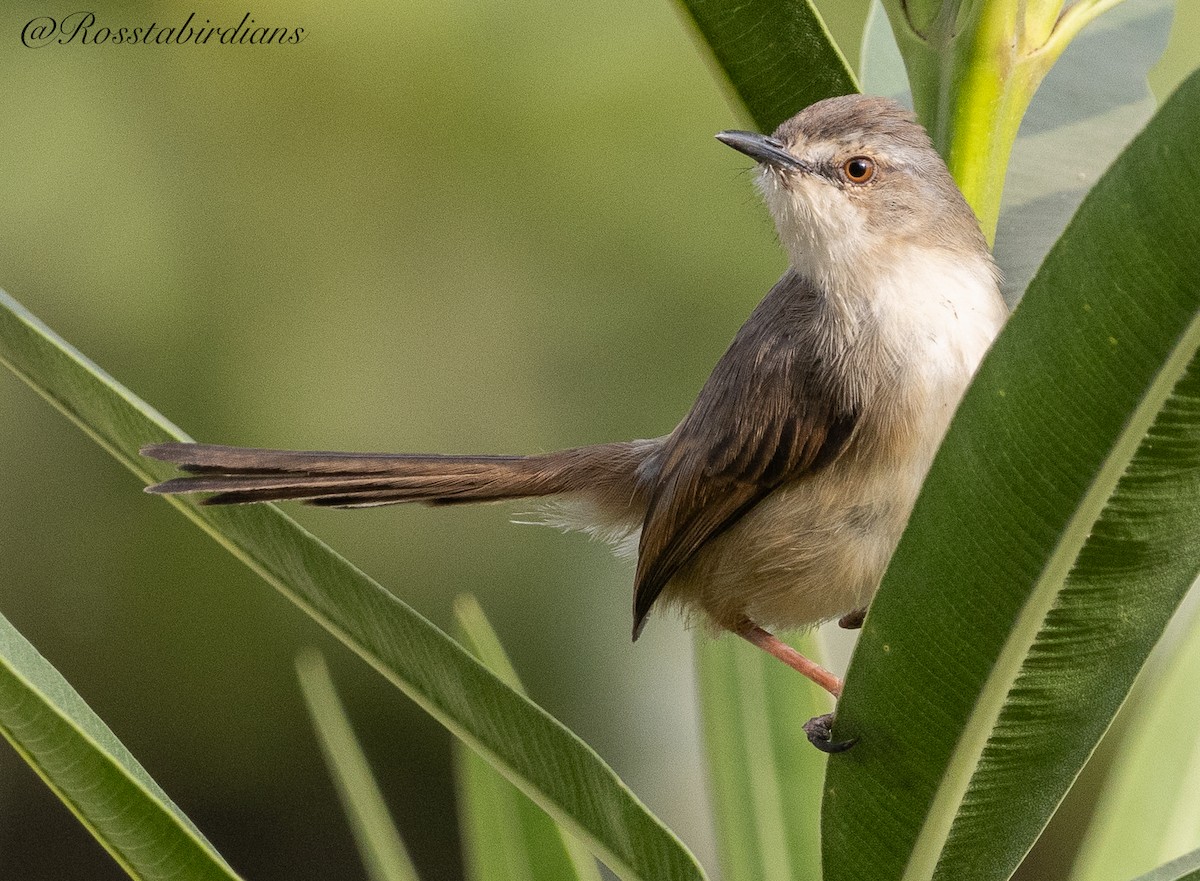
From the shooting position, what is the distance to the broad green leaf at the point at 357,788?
6.37 feet

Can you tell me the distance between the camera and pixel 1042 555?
956 mm

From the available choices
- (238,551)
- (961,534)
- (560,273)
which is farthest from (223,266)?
(961,534)

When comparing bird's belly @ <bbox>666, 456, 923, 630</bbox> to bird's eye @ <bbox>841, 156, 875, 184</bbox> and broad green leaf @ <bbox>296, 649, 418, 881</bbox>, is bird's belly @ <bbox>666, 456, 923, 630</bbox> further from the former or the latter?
broad green leaf @ <bbox>296, 649, 418, 881</bbox>

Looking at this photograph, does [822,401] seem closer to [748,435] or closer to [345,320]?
[748,435]

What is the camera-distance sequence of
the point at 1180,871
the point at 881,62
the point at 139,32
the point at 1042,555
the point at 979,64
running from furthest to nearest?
the point at 139,32
the point at 881,62
the point at 979,64
the point at 1180,871
the point at 1042,555

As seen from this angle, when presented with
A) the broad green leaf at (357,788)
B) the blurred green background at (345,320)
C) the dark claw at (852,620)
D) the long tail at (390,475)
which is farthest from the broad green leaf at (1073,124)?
the blurred green background at (345,320)

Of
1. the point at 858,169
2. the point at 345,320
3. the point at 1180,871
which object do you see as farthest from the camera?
the point at 345,320

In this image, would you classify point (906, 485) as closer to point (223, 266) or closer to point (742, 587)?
point (742, 587)

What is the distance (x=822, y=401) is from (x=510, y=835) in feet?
2.85

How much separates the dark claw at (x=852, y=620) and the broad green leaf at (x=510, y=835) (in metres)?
0.53

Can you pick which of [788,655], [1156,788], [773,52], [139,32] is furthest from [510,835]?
[139,32]

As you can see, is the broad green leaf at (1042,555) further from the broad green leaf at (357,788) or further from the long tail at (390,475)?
the broad green leaf at (357,788)

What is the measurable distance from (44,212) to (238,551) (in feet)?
8.60

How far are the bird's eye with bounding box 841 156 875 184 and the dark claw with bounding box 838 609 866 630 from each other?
2.09 ft
